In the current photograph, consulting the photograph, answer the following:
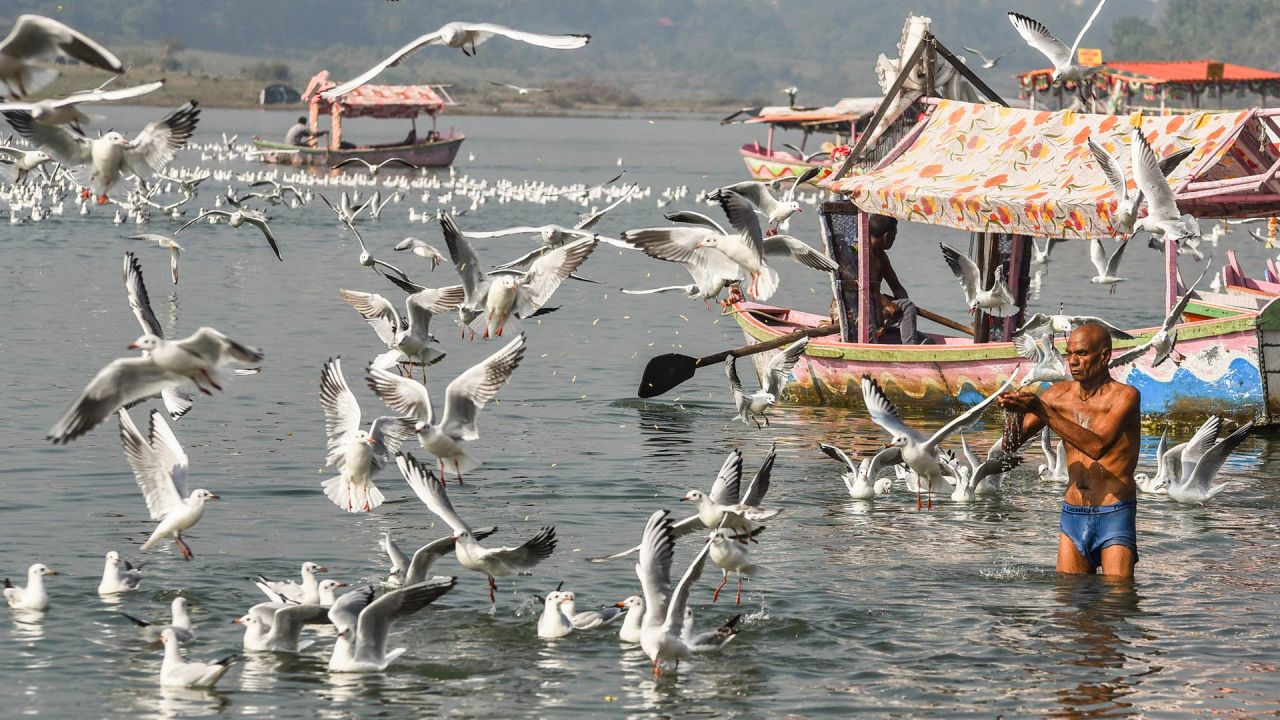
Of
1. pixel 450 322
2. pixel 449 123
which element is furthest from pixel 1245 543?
pixel 449 123

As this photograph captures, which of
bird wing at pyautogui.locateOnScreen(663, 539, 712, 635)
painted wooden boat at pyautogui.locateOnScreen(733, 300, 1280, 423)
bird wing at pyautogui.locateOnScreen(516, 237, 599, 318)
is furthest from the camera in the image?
painted wooden boat at pyautogui.locateOnScreen(733, 300, 1280, 423)

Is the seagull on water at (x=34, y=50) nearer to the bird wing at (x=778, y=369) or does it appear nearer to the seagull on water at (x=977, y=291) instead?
the bird wing at (x=778, y=369)

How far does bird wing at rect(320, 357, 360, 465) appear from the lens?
1385 cm

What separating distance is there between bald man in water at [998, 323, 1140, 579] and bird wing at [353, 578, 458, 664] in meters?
3.60

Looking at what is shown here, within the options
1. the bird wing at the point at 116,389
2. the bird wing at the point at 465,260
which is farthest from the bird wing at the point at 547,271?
the bird wing at the point at 116,389

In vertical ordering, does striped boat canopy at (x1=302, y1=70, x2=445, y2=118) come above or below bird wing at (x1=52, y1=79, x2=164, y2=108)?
above

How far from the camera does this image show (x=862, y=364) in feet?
70.7

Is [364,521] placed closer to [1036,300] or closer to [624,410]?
[624,410]

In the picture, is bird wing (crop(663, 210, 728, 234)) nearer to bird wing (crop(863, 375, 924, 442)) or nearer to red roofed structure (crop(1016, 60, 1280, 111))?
bird wing (crop(863, 375, 924, 442))

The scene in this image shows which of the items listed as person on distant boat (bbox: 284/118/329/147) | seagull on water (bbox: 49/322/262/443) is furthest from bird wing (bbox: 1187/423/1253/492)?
person on distant boat (bbox: 284/118/329/147)

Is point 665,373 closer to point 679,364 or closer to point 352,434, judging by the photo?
point 679,364

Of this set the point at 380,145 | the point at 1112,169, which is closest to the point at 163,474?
the point at 1112,169

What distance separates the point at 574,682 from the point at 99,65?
463 cm

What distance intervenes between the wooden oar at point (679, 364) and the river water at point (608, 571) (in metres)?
0.32
